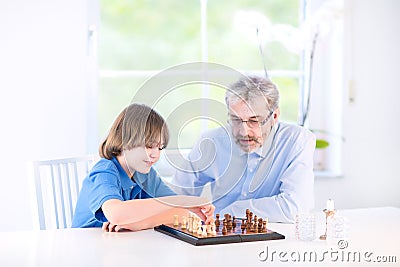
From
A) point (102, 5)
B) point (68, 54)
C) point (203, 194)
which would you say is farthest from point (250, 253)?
point (102, 5)

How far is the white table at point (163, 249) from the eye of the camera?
1.78m

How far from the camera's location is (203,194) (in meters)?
2.56

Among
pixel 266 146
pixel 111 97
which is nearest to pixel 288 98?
pixel 111 97

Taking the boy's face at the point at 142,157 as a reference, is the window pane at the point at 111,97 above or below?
above

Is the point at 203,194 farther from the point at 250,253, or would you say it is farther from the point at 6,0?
the point at 6,0

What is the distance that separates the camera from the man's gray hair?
2.57m

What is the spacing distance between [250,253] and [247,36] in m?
1.80

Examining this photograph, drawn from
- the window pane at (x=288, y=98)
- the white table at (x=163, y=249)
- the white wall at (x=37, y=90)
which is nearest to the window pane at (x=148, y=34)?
the white wall at (x=37, y=90)

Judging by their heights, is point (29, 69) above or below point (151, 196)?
above

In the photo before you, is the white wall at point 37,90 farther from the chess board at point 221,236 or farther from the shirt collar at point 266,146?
the chess board at point 221,236

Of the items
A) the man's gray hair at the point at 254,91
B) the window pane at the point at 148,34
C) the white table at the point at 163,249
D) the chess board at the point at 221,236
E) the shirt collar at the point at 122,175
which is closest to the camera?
the white table at the point at 163,249

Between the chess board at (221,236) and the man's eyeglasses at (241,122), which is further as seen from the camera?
the man's eyeglasses at (241,122)

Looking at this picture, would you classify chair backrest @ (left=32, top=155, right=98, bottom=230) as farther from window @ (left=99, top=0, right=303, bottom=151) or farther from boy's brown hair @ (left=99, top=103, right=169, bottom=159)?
window @ (left=99, top=0, right=303, bottom=151)

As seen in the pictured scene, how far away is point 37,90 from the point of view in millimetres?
3068
